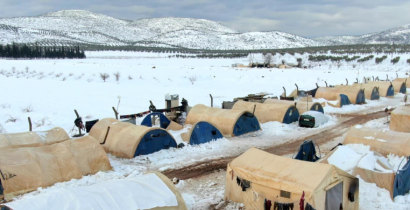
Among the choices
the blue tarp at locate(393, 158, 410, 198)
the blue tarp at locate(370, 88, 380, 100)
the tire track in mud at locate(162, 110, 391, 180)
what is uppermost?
the blue tarp at locate(370, 88, 380, 100)

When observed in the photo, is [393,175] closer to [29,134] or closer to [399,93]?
[29,134]

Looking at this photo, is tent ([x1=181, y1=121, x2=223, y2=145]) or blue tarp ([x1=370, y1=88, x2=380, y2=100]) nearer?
tent ([x1=181, y1=121, x2=223, y2=145])

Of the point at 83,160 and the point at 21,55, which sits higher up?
the point at 21,55

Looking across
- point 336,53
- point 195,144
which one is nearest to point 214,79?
point 195,144

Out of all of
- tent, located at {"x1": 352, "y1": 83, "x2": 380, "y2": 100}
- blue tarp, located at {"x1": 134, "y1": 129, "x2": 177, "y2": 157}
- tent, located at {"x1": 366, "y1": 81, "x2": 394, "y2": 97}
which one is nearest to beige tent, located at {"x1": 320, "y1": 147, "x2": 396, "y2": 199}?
blue tarp, located at {"x1": 134, "y1": 129, "x2": 177, "y2": 157}

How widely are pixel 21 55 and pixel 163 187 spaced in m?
86.6

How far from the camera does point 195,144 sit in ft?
55.0

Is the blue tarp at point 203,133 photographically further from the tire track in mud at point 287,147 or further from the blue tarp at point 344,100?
the blue tarp at point 344,100

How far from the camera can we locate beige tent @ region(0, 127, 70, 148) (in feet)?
42.7

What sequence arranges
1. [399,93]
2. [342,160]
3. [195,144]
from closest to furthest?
[342,160], [195,144], [399,93]

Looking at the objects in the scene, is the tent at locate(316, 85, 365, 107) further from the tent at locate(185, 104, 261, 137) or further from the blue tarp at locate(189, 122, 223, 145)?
the blue tarp at locate(189, 122, 223, 145)

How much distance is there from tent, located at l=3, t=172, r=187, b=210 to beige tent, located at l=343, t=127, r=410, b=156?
9102mm

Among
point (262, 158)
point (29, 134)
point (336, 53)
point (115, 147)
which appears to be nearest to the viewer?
point (262, 158)

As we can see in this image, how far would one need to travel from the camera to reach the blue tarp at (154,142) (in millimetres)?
14831
